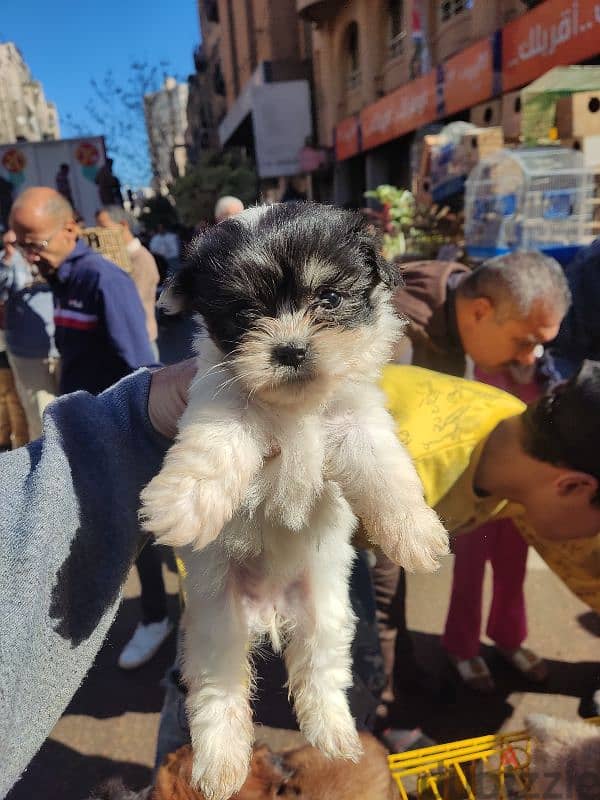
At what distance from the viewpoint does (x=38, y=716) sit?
113cm

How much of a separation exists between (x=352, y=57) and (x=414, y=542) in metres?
21.1

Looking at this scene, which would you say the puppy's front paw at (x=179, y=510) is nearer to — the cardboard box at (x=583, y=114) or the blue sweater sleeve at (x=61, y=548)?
the blue sweater sleeve at (x=61, y=548)

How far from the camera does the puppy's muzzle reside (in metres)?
1.10

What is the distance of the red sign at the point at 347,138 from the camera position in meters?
17.4

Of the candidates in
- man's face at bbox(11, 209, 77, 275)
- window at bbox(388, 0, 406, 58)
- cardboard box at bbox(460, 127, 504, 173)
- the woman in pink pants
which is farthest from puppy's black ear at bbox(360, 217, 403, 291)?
window at bbox(388, 0, 406, 58)

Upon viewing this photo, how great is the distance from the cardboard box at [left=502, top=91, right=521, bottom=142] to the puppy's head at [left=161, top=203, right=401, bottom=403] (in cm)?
473

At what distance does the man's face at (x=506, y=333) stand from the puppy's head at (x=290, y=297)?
169cm

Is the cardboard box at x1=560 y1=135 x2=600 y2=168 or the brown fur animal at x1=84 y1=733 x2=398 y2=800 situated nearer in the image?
the brown fur animal at x1=84 y1=733 x2=398 y2=800

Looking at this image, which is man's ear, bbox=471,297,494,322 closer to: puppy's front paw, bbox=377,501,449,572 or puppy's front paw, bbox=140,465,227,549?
puppy's front paw, bbox=377,501,449,572

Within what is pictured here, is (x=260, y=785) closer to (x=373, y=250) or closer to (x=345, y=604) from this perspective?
(x=345, y=604)

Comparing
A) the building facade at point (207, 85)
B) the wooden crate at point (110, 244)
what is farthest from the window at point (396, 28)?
the building facade at point (207, 85)

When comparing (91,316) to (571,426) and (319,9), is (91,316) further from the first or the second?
(319,9)

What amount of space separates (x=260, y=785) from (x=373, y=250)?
1.35 m

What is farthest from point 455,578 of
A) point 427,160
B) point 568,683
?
point 427,160
